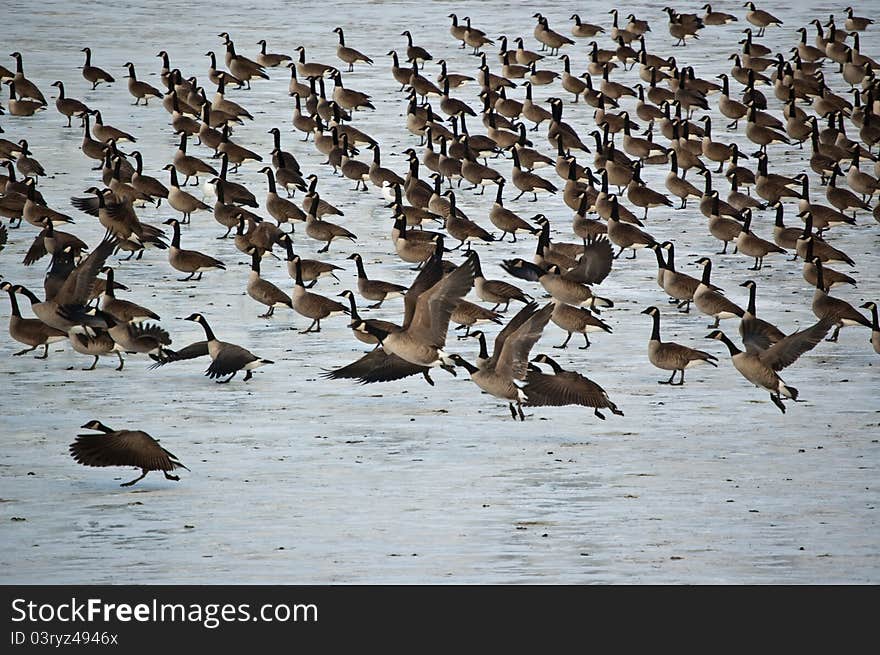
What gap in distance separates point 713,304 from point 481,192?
5.94m

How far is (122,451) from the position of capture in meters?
9.28

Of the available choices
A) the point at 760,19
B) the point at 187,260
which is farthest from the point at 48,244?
the point at 760,19

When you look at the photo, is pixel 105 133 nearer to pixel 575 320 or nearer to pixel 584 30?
pixel 575 320

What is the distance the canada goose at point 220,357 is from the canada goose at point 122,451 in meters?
2.35

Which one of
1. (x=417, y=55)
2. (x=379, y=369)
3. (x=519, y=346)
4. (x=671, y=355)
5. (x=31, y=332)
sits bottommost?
(x=417, y=55)

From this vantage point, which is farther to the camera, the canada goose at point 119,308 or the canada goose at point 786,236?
the canada goose at point 786,236

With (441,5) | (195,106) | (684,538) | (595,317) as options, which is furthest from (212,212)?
(441,5)

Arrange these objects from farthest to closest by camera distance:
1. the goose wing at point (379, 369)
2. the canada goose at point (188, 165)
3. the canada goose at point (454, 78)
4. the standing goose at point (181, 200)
Answer: the canada goose at point (454, 78) → the canada goose at point (188, 165) → the standing goose at point (181, 200) → the goose wing at point (379, 369)

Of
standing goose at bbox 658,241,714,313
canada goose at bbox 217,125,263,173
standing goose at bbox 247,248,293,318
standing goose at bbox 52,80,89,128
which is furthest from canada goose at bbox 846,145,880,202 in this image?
standing goose at bbox 52,80,89,128

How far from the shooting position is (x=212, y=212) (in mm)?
17859

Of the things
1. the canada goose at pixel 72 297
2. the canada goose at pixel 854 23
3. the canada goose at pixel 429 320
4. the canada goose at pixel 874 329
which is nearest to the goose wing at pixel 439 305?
the canada goose at pixel 429 320

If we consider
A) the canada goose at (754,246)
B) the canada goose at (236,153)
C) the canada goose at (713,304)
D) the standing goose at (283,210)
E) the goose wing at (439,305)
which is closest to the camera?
the goose wing at (439,305)

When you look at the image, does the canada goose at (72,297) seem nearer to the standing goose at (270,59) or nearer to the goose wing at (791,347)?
the goose wing at (791,347)

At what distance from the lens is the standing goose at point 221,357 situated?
11.7 meters
